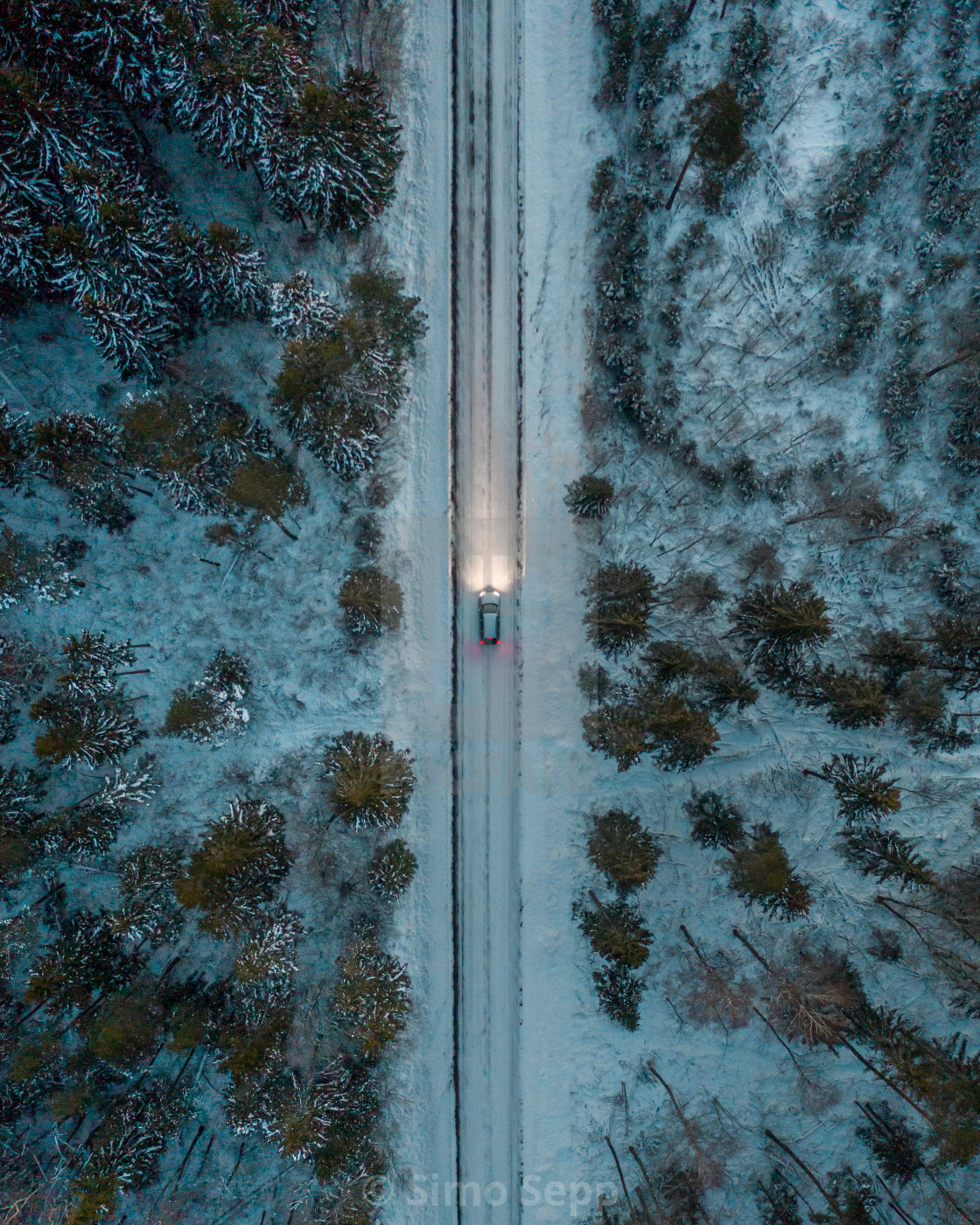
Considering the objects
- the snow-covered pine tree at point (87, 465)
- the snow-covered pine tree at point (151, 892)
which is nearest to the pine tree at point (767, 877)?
the snow-covered pine tree at point (151, 892)

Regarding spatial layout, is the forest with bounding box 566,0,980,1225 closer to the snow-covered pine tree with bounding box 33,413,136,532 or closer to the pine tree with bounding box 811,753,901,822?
the pine tree with bounding box 811,753,901,822

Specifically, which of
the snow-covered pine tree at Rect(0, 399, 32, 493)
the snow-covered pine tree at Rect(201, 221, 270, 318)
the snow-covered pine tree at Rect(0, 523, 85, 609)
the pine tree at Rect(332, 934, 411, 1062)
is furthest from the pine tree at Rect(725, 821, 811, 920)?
the snow-covered pine tree at Rect(0, 399, 32, 493)

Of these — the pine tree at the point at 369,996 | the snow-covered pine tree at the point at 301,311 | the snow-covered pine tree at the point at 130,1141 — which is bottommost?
the snow-covered pine tree at the point at 130,1141

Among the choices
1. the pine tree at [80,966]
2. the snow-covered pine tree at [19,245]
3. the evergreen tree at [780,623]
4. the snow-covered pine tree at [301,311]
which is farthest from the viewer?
the pine tree at [80,966]

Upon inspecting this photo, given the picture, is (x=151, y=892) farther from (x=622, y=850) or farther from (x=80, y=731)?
(x=622, y=850)

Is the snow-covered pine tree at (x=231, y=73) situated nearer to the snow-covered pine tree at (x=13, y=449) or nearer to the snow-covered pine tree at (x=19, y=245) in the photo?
the snow-covered pine tree at (x=19, y=245)

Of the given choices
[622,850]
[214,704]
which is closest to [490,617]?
[622,850]
